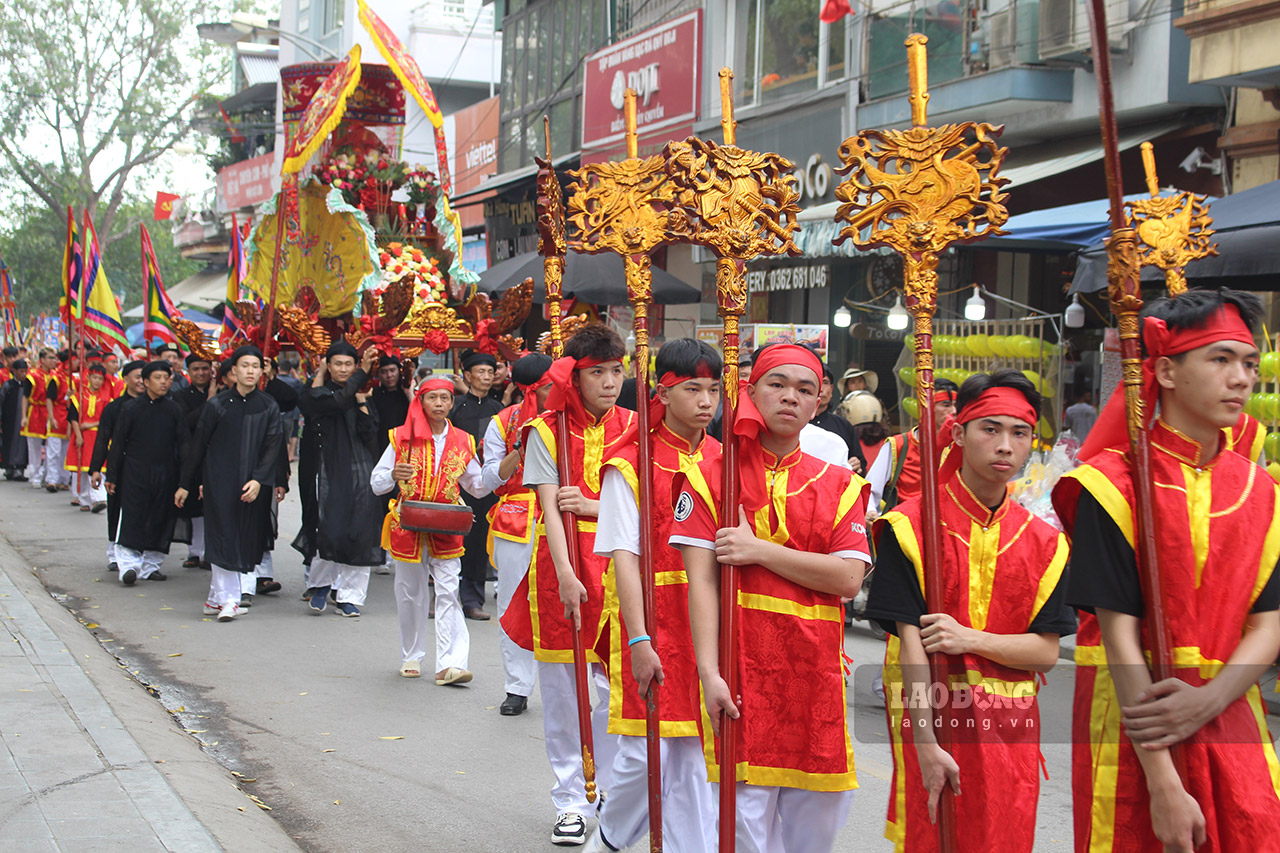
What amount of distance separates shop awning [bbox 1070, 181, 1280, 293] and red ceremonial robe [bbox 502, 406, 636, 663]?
356 cm

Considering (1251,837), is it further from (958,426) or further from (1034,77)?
(1034,77)

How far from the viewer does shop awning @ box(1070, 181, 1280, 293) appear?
7.42 metres

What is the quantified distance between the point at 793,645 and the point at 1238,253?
210 inches

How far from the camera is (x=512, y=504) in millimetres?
6547

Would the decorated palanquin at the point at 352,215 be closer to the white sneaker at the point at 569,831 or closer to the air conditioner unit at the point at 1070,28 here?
the air conditioner unit at the point at 1070,28

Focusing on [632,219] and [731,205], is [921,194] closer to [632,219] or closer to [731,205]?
[731,205]

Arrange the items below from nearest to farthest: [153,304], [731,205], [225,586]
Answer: [731,205] → [225,586] → [153,304]

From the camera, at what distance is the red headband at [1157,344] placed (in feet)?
9.46

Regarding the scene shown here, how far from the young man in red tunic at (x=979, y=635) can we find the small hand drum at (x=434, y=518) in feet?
14.8

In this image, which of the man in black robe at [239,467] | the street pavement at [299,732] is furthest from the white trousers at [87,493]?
the man in black robe at [239,467]

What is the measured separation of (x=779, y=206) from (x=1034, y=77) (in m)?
9.89

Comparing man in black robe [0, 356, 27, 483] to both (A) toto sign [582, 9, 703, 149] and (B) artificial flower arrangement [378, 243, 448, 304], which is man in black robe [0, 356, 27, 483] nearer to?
(B) artificial flower arrangement [378, 243, 448, 304]

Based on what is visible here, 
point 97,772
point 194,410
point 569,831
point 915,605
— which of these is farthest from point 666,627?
point 194,410

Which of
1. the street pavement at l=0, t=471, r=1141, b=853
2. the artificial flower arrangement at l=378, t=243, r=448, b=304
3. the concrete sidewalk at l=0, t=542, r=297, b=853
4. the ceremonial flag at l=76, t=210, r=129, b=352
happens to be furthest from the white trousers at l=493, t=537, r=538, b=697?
the ceremonial flag at l=76, t=210, r=129, b=352
